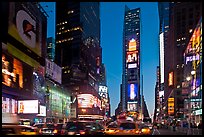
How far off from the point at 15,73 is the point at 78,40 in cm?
12337

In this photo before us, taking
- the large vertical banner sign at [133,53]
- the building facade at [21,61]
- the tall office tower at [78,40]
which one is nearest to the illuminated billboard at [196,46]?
the building facade at [21,61]

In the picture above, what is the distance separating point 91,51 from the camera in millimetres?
173750

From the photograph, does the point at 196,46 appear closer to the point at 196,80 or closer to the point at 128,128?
the point at 196,80

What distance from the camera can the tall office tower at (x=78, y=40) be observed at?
167 meters

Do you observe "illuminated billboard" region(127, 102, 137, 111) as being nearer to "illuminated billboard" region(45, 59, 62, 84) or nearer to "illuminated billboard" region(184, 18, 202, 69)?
"illuminated billboard" region(45, 59, 62, 84)

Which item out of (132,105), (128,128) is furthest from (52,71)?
(132,105)

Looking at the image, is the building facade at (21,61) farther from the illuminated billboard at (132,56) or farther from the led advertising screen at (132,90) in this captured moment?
the led advertising screen at (132,90)

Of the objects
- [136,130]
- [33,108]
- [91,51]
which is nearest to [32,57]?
[33,108]

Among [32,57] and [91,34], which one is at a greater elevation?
[91,34]

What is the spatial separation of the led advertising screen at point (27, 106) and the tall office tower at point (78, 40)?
102m

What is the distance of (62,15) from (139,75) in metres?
49.2

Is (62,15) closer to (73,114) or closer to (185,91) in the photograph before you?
(73,114)

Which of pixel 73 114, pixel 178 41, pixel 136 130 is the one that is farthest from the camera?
pixel 178 41

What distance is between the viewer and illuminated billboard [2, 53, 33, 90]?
42.1m
